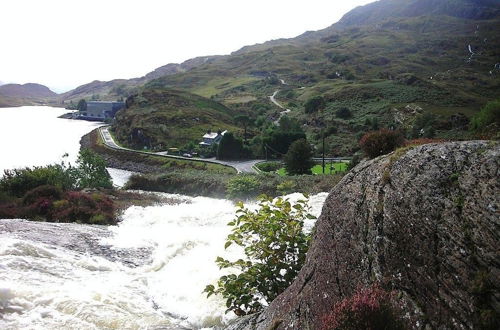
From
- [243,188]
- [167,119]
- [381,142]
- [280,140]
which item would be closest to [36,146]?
[167,119]

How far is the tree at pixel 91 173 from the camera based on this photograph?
57750 millimetres

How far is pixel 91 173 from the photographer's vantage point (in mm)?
59219

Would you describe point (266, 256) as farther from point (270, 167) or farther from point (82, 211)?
point (270, 167)

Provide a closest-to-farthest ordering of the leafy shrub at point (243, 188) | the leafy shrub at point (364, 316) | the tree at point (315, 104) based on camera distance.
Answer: the leafy shrub at point (364, 316) < the leafy shrub at point (243, 188) < the tree at point (315, 104)

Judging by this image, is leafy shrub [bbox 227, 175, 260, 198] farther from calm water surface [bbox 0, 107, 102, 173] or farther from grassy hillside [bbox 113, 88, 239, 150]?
grassy hillside [bbox 113, 88, 239, 150]

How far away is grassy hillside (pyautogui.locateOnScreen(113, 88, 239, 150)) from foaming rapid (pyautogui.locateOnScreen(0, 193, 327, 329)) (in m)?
91.0

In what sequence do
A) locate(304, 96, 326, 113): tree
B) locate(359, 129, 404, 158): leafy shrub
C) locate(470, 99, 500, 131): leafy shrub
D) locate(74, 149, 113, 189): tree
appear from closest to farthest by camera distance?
locate(359, 129, 404, 158): leafy shrub → locate(470, 99, 500, 131): leafy shrub → locate(74, 149, 113, 189): tree → locate(304, 96, 326, 113): tree

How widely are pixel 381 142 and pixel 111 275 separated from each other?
1402 centimetres

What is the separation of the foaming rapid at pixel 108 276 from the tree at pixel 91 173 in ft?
107

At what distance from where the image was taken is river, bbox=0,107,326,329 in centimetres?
1361

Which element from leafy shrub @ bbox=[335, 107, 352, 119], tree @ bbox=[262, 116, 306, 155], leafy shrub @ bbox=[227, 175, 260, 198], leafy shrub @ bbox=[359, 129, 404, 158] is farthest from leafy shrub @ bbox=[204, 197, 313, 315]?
leafy shrub @ bbox=[335, 107, 352, 119]

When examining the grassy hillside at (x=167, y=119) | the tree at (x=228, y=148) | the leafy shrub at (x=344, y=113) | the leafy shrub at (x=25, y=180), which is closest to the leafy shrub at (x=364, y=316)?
the leafy shrub at (x=25, y=180)

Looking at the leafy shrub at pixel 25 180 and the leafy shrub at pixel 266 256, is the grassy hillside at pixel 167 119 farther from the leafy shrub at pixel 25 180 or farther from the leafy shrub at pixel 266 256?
the leafy shrub at pixel 266 256

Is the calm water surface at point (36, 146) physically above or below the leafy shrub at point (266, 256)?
below
